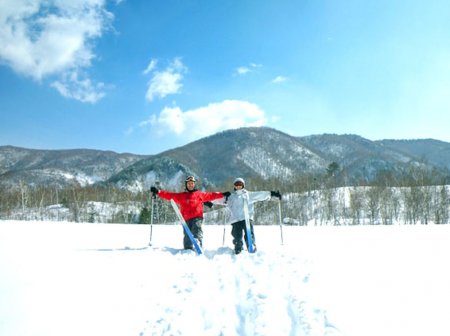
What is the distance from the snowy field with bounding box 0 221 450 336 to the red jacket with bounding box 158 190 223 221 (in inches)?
69.3

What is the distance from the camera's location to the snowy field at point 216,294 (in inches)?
172

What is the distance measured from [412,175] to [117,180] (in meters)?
147

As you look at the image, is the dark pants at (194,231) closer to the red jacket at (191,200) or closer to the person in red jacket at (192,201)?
the person in red jacket at (192,201)

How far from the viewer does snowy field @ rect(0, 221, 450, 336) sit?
14.3 feet

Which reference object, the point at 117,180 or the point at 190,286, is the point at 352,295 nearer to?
the point at 190,286

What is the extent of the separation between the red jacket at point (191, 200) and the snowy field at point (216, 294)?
176cm

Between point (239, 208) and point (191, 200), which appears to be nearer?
point (239, 208)

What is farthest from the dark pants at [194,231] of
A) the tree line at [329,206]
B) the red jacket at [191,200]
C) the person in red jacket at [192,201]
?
the tree line at [329,206]

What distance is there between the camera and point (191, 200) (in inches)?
368

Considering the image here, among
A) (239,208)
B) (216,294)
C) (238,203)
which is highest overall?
(238,203)

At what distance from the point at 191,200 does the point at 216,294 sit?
4.09 m

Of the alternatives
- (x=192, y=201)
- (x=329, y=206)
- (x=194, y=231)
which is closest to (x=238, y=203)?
(x=192, y=201)

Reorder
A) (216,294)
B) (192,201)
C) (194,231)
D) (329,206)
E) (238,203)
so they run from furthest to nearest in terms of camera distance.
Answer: (329,206) → (192,201) → (238,203) → (194,231) → (216,294)

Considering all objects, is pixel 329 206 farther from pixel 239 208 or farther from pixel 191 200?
pixel 191 200
